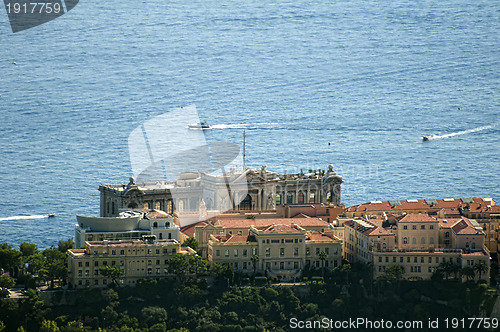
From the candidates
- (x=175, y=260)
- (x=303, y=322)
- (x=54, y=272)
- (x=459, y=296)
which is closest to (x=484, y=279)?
(x=459, y=296)

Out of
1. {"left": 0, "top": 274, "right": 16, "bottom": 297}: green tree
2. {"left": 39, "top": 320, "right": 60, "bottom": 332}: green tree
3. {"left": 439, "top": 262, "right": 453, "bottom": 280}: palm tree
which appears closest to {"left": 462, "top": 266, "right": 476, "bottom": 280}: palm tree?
{"left": 439, "top": 262, "right": 453, "bottom": 280}: palm tree

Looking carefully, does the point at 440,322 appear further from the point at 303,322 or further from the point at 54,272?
the point at 54,272

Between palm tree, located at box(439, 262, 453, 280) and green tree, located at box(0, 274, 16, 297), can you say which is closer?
green tree, located at box(0, 274, 16, 297)

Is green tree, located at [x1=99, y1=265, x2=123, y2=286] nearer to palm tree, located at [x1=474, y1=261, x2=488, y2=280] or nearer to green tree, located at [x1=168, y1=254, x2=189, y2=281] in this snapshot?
green tree, located at [x1=168, y1=254, x2=189, y2=281]

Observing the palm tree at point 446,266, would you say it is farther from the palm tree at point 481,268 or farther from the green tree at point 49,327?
the green tree at point 49,327

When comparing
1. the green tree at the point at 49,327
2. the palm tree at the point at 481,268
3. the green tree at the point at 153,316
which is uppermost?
the palm tree at the point at 481,268

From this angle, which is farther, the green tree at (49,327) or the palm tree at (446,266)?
the palm tree at (446,266)

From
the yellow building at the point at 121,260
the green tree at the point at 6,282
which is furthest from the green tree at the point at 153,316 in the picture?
the green tree at the point at 6,282

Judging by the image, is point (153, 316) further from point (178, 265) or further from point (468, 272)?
point (468, 272)
